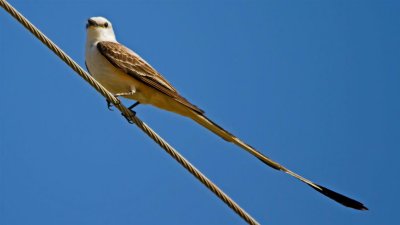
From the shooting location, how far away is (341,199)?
5156mm

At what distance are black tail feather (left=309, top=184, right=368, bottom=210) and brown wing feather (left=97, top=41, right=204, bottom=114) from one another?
129 centimetres

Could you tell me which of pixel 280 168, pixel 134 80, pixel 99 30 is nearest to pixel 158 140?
pixel 280 168

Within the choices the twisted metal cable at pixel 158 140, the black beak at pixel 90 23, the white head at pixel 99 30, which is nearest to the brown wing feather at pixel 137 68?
the white head at pixel 99 30

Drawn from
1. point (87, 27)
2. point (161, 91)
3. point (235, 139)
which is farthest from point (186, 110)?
point (87, 27)

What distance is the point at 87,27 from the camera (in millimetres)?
6703

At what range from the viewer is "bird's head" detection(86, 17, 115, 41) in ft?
21.6

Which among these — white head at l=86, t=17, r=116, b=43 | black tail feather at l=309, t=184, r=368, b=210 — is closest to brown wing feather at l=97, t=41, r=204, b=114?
white head at l=86, t=17, r=116, b=43

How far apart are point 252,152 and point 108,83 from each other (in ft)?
4.74

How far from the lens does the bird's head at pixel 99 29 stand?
658 centimetres

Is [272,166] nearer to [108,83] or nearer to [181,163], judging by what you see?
[181,163]

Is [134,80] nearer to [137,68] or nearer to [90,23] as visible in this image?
[137,68]

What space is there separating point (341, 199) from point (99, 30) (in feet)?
9.10

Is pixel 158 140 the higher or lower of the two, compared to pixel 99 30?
lower

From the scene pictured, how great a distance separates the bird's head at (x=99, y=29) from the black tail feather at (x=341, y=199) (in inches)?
99.0
